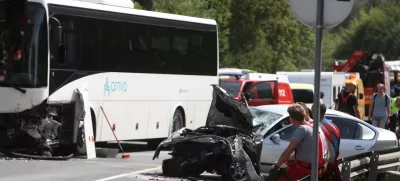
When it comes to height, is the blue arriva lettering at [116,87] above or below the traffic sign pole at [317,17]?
below

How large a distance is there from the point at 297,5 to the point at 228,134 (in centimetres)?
734

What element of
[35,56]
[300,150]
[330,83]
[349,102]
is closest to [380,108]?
[349,102]

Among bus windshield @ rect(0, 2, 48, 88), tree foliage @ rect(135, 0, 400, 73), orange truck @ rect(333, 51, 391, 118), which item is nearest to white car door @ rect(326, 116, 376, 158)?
bus windshield @ rect(0, 2, 48, 88)

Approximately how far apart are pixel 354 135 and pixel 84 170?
15.8 feet

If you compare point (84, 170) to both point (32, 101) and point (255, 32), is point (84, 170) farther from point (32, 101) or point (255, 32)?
point (255, 32)

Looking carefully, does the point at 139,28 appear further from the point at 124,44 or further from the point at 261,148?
the point at 261,148

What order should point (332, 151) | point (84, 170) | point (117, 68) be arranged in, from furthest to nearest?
point (117, 68) < point (84, 170) < point (332, 151)

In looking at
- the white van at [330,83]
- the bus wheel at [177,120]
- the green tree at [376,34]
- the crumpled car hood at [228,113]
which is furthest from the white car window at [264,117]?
the green tree at [376,34]

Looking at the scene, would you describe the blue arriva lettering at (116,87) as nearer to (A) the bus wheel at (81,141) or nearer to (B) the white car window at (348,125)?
(A) the bus wheel at (81,141)

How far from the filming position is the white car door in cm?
1655

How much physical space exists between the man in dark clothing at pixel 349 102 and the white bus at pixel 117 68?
4.56 metres

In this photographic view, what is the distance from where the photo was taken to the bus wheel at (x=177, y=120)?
83.6ft

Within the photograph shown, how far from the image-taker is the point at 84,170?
1733 cm

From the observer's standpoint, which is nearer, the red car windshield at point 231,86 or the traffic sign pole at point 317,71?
the traffic sign pole at point 317,71
